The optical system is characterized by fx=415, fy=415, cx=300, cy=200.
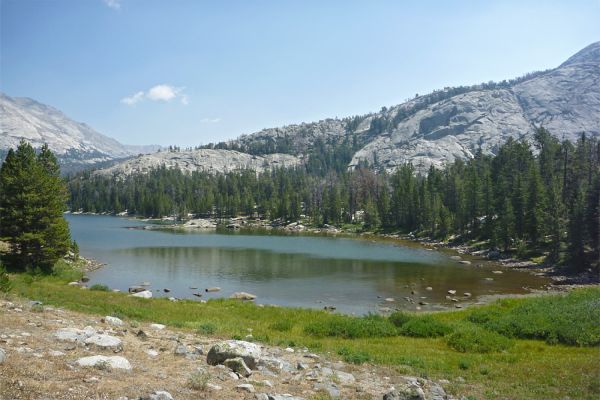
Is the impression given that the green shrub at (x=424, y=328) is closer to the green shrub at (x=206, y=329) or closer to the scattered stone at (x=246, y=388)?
the green shrub at (x=206, y=329)

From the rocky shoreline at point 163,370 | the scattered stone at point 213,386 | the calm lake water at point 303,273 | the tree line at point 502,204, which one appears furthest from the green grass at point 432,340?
the tree line at point 502,204

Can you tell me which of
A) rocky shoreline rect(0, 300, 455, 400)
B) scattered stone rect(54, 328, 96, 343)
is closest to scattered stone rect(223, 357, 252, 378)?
rocky shoreline rect(0, 300, 455, 400)

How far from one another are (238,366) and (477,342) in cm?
1672

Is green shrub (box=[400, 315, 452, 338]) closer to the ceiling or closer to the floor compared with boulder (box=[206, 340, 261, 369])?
closer to the floor

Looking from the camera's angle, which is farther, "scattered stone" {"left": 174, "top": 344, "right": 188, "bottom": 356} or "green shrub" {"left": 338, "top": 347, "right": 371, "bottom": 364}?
"green shrub" {"left": 338, "top": 347, "right": 371, "bottom": 364}

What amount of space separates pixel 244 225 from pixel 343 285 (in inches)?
4593

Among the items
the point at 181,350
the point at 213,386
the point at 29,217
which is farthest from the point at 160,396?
the point at 29,217

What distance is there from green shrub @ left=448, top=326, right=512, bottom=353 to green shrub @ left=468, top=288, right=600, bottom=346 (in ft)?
9.00

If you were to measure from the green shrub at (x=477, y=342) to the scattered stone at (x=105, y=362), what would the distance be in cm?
1885

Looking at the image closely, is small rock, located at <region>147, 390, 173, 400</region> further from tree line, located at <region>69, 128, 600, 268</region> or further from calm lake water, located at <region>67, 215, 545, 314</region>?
tree line, located at <region>69, 128, 600, 268</region>

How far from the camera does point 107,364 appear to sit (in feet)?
43.1

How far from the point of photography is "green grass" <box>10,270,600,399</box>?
1684 centimetres

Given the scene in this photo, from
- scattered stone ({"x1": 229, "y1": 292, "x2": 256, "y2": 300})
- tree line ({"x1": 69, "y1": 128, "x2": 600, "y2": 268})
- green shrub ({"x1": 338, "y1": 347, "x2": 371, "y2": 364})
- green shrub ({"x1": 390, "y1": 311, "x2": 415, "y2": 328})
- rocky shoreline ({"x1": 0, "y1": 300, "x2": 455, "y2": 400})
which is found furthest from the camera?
tree line ({"x1": 69, "y1": 128, "x2": 600, "y2": 268})

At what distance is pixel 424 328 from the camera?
2903 cm
